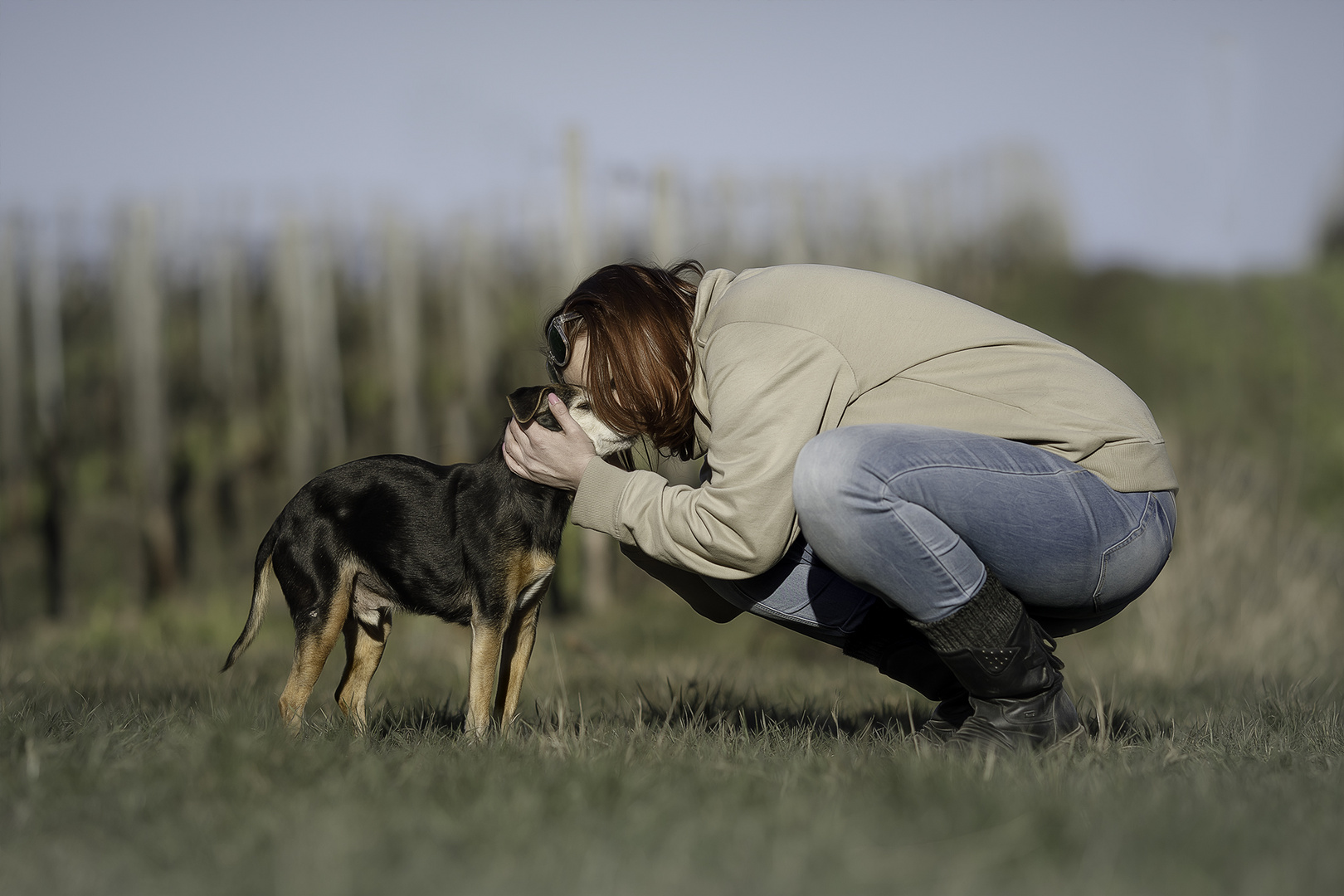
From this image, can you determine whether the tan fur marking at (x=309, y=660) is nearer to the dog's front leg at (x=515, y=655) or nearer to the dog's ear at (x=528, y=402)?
the dog's front leg at (x=515, y=655)

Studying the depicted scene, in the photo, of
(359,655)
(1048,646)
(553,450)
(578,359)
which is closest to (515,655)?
(359,655)

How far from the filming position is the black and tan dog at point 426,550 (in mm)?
3271

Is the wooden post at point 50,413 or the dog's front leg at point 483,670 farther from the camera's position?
the wooden post at point 50,413

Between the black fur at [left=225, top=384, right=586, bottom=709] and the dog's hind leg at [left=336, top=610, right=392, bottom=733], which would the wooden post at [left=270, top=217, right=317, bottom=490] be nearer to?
the dog's hind leg at [left=336, top=610, right=392, bottom=733]

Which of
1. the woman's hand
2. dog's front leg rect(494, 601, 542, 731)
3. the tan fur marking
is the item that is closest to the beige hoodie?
the woman's hand

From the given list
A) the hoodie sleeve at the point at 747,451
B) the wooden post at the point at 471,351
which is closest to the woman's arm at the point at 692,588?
the hoodie sleeve at the point at 747,451

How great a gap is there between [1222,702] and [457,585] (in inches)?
113

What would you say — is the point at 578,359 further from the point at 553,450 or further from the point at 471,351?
the point at 471,351

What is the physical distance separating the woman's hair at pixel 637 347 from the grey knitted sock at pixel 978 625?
3.00ft

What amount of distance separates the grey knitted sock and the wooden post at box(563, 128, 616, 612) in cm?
591

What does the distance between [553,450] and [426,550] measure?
0.68m

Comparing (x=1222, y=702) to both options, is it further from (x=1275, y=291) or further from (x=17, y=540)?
(x=1275, y=291)

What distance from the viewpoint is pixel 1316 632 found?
A: 253 inches

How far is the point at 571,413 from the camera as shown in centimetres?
328
